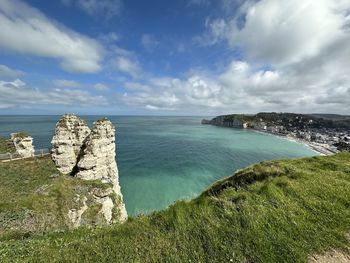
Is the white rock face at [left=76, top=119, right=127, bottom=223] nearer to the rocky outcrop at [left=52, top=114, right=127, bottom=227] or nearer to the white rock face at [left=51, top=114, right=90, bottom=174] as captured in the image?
the rocky outcrop at [left=52, top=114, right=127, bottom=227]

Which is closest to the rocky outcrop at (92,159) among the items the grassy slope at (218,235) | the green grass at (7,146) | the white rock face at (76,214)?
the white rock face at (76,214)

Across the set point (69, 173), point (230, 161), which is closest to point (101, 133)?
point (69, 173)

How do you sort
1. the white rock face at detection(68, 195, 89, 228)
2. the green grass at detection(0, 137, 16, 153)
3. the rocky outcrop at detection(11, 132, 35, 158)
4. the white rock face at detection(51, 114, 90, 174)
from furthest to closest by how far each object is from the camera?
the green grass at detection(0, 137, 16, 153) → the rocky outcrop at detection(11, 132, 35, 158) → the white rock face at detection(51, 114, 90, 174) → the white rock face at detection(68, 195, 89, 228)

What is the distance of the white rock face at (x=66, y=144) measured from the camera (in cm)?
3241

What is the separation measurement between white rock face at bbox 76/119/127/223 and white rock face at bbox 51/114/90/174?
167 centimetres

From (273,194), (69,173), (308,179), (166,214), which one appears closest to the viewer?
(166,214)

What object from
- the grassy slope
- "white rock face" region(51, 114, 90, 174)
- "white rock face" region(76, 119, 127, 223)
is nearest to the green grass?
"white rock face" region(51, 114, 90, 174)

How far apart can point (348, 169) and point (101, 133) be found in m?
33.0

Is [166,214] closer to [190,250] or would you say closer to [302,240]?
[190,250]

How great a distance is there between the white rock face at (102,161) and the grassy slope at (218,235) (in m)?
23.7

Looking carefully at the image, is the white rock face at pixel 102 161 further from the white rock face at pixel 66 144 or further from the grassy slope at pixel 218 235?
the grassy slope at pixel 218 235

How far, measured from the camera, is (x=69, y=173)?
107 feet

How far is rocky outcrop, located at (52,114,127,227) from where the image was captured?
94.1ft

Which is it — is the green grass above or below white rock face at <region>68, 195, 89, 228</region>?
above
